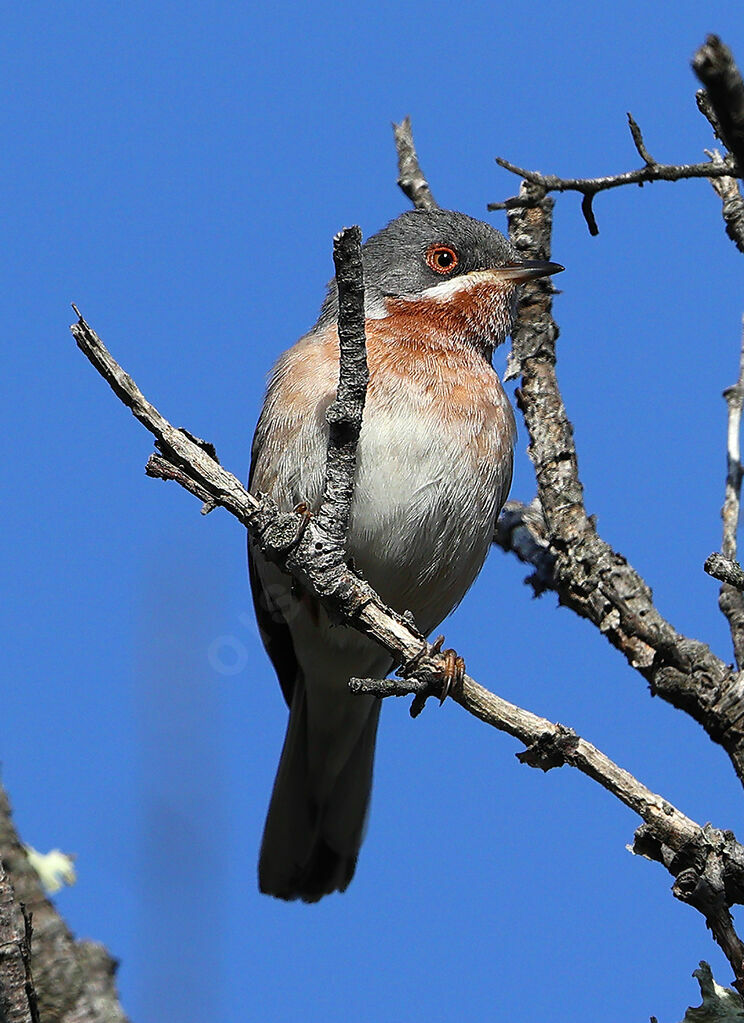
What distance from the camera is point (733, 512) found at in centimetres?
577

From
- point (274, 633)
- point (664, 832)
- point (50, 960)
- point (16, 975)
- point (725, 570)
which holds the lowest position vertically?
point (16, 975)

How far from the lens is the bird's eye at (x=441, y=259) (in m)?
7.43

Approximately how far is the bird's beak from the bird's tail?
2.85 meters

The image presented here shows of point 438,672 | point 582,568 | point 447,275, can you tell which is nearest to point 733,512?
point 582,568

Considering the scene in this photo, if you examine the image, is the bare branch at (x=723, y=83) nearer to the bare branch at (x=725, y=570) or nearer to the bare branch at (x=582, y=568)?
the bare branch at (x=725, y=570)

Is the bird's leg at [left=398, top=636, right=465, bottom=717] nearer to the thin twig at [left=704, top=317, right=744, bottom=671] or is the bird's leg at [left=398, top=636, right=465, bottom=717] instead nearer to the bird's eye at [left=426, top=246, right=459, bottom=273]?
the thin twig at [left=704, top=317, right=744, bottom=671]

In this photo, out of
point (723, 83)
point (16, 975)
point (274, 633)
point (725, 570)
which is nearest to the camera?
point (723, 83)

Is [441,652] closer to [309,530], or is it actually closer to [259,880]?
[309,530]

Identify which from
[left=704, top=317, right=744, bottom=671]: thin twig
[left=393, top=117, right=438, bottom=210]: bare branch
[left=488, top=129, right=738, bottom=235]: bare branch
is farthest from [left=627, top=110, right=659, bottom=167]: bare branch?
[left=393, top=117, right=438, bottom=210]: bare branch

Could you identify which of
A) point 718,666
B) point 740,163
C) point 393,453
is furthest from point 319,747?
point 740,163

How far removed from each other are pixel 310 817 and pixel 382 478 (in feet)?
9.02

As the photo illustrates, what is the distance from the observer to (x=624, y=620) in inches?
228

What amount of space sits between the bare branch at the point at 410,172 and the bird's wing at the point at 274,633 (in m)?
2.23

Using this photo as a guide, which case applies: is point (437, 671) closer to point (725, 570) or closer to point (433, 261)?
point (725, 570)
